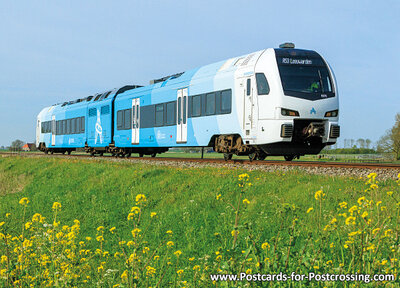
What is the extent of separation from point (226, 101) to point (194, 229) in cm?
717

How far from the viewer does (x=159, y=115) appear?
60.5 feet

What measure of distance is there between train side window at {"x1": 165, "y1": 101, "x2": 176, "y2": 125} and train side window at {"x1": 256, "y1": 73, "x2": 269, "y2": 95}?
5.16 meters

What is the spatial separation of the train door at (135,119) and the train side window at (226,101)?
23.2 ft

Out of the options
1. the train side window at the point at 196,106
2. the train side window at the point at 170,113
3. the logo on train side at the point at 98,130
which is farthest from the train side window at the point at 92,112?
the train side window at the point at 196,106

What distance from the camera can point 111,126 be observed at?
2341cm

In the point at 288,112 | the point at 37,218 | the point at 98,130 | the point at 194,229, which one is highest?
the point at 288,112

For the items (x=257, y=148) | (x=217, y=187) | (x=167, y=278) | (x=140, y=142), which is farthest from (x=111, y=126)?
(x=167, y=278)

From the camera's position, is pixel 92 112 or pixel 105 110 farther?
pixel 92 112

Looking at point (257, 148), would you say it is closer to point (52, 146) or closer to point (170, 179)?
point (170, 179)

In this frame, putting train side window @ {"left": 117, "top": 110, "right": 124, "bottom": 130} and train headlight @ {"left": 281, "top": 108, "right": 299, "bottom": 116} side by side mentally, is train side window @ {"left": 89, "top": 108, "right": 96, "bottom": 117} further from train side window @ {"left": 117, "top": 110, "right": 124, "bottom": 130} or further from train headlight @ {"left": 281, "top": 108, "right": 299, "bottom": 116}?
train headlight @ {"left": 281, "top": 108, "right": 299, "bottom": 116}

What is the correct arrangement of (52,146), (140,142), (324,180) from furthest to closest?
(52,146), (140,142), (324,180)

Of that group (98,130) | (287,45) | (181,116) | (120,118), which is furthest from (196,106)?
(98,130)

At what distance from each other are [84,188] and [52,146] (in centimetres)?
2117

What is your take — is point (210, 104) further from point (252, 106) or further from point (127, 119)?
point (127, 119)
